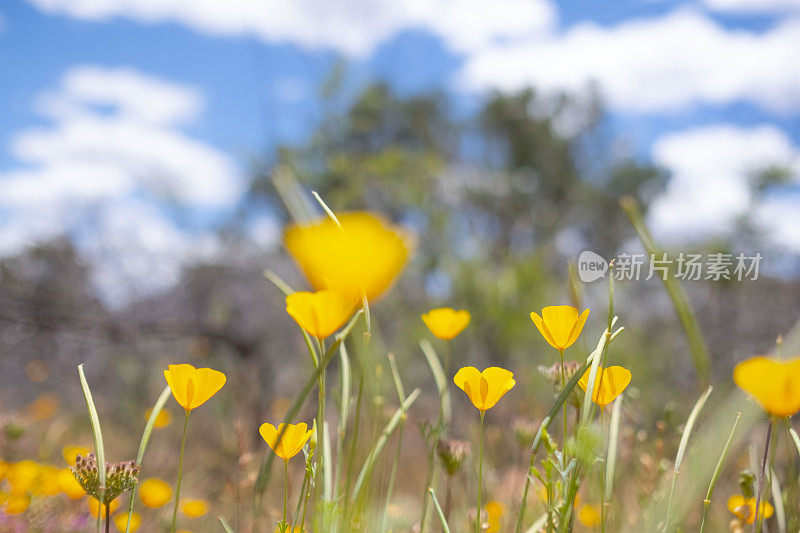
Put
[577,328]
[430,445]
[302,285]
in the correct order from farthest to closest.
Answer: [302,285]
[430,445]
[577,328]

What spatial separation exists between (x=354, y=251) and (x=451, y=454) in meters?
0.46

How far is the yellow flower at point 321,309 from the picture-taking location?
1.63 ft

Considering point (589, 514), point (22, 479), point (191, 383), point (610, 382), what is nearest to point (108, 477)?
point (191, 383)

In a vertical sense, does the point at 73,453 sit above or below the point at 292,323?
above

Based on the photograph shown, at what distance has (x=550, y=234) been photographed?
12.5 meters

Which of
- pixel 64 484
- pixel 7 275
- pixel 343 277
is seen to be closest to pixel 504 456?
pixel 64 484

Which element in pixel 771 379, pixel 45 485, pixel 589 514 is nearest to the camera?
pixel 771 379

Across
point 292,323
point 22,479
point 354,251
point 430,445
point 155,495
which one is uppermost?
point 354,251

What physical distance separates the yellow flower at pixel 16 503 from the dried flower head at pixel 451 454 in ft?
2.24

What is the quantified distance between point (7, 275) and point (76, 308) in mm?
531

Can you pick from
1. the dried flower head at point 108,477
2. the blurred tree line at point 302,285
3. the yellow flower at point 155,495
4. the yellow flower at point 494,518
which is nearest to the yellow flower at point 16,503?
the yellow flower at point 155,495

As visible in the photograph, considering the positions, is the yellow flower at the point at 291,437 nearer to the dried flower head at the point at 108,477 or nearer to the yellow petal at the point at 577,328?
the dried flower head at the point at 108,477

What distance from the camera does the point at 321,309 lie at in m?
0.50

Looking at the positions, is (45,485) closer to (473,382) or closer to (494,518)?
(494,518)
